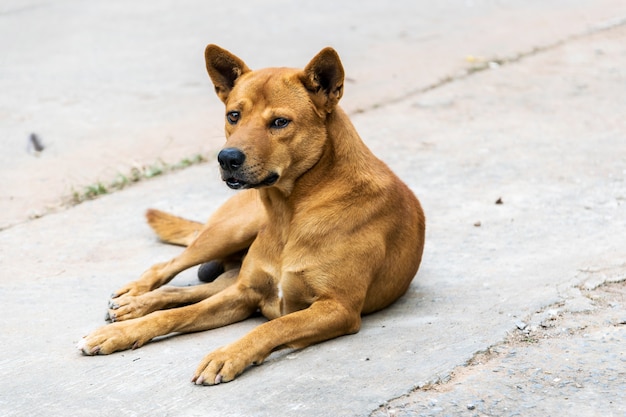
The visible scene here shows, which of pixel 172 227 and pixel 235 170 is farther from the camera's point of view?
pixel 172 227

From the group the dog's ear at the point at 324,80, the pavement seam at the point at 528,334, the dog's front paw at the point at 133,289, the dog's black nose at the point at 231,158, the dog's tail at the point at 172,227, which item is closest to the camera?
the pavement seam at the point at 528,334

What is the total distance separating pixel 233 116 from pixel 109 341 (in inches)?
47.7

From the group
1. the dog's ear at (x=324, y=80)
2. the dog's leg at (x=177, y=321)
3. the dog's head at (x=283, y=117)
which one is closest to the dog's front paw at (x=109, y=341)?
the dog's leg at (x=177, y=321)

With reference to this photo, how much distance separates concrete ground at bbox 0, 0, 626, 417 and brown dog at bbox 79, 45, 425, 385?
124 millimetres

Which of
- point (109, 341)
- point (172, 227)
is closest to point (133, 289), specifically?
point (109, 341)

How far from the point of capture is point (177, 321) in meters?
4.85

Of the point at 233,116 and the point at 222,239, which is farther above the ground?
the point at 233,116

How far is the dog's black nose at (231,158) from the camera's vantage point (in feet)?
14.8

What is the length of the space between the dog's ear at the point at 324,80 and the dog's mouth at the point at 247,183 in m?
0.44

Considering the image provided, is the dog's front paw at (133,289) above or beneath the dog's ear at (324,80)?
beneath

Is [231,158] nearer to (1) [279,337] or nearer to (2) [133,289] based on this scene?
(1) [279,337]

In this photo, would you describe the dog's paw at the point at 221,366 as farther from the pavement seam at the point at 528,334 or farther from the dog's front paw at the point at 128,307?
the dog's front paw at the point at 128,307

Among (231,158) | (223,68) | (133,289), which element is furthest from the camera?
(133,289)

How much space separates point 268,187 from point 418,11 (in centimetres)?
786
